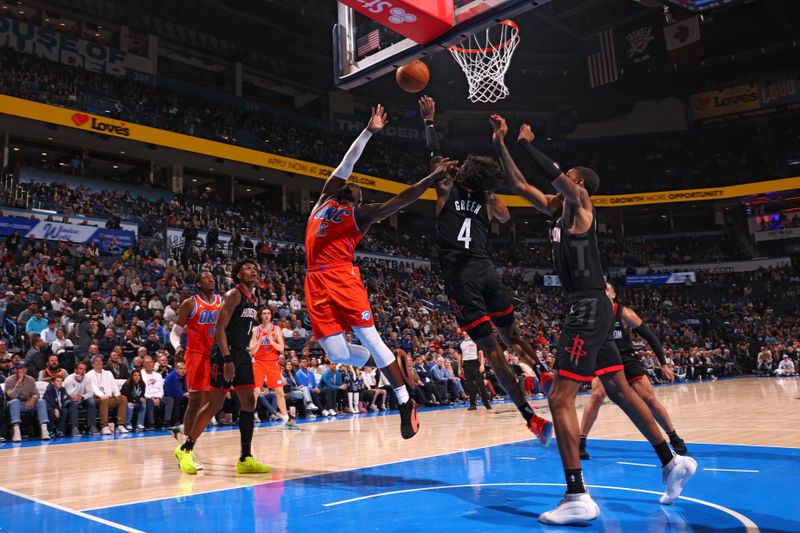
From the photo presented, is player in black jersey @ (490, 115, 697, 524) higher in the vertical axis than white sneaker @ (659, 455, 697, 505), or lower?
higher

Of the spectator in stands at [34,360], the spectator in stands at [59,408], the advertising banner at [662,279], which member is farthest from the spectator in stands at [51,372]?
the advertising banner at [662,279]

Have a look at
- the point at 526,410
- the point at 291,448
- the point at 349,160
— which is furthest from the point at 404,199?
the point at 291,448

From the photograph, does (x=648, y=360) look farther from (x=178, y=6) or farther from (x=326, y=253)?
(x=178, y=6)

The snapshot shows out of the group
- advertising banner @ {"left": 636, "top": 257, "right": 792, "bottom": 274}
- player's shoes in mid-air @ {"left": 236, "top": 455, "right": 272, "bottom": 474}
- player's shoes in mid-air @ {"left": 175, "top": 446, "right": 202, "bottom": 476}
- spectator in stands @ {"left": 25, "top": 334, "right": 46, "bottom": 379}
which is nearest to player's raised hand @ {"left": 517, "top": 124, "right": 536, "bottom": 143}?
player's shoes in mid-air @ {"left": 236, "top": 455, "right": 272, "bottom": 474}

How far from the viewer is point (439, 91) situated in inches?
1448

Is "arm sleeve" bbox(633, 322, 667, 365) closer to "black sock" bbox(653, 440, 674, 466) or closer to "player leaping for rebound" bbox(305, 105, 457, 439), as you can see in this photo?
"black sock" bbox(653, 440, 674, 466)

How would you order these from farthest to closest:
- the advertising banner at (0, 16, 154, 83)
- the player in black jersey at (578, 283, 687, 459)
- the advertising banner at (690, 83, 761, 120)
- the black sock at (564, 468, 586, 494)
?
the advertising banner at (690, 83, 761, 120)
the advertising banner at (0, 16, 154, 83)
the player in black jersey at (578, 283, 687, 459)
the black sock at (564, 468, 586, 494)

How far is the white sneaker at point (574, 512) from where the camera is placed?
328 cm

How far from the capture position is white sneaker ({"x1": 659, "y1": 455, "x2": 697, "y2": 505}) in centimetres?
367

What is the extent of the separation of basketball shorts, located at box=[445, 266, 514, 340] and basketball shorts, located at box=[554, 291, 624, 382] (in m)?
0.86

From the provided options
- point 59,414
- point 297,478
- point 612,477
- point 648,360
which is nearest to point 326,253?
point 297,478

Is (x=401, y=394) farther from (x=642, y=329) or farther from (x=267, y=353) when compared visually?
(x=267, y=353)

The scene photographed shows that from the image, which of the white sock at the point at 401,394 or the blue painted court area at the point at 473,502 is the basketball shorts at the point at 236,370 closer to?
the blue painted court area at the point at 473,502

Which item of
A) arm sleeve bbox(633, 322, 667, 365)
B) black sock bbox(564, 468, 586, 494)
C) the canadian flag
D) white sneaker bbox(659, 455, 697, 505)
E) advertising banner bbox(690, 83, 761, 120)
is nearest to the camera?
black sock bbox(564, 468, 586, 494)
